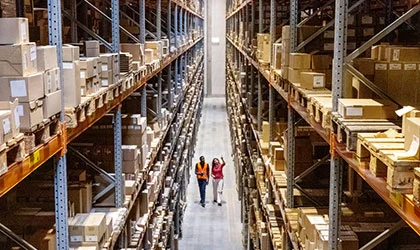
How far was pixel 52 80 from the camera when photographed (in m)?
3.58

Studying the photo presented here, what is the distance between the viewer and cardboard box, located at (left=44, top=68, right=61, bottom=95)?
136 inches

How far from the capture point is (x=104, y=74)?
5.23 meters

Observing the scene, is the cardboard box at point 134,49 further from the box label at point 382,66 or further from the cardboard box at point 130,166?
the box label at point 382,66

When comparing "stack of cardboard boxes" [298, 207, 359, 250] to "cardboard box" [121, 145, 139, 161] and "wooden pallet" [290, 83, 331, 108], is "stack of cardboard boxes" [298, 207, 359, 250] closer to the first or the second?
"wooden pallet" [290, 83, 331, 108]

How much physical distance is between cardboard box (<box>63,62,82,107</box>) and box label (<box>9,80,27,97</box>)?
34.5 inches

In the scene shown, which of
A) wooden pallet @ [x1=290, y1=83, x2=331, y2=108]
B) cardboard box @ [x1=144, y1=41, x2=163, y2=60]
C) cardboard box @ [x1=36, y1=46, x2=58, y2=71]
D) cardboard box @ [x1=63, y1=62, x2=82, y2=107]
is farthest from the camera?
cardboard box @ [x1=144, y1=41, x2=163, y2=60]

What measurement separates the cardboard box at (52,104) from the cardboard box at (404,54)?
251 cm

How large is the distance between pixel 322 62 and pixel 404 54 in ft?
4.49

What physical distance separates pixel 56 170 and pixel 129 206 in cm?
266

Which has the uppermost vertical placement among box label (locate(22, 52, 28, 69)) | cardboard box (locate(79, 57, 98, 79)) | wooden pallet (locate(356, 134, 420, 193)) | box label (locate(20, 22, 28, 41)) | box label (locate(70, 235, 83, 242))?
box label (locate(20, 22, 28, 41))

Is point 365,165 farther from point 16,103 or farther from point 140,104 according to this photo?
point 140,104

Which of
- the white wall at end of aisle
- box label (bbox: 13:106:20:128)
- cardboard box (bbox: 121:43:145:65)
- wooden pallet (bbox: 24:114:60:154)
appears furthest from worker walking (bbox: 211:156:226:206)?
the white wall at end of aisle

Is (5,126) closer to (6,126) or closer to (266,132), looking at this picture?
(6,126)

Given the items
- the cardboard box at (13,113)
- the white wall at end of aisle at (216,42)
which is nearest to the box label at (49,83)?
the cardboard box at (13,113)
